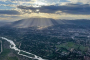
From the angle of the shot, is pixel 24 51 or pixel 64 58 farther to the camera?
pixel 24 51

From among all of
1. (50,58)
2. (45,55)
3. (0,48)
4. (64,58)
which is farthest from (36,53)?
(0,48)

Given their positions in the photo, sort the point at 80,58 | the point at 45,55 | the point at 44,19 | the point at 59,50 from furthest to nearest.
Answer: the point at 44,19
the point at 59,50
the point at 45,55
the point at 80,58

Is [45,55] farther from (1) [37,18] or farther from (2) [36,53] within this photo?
(1) [37,18]

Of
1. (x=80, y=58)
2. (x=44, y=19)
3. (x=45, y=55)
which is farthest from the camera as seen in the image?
(x=44, y=19)

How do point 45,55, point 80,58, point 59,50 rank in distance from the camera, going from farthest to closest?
point 59,50
point 45,55
point 80,58

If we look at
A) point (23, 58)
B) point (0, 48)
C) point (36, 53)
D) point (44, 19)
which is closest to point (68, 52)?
point (36, 53)

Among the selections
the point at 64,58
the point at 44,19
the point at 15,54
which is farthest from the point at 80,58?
the point at 44,19

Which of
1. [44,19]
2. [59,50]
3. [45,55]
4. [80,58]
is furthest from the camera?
[44,19]

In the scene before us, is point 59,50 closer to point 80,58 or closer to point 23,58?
point 80,58

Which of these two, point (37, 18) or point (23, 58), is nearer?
point (23, 58)

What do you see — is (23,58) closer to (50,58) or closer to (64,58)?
(50,58)
